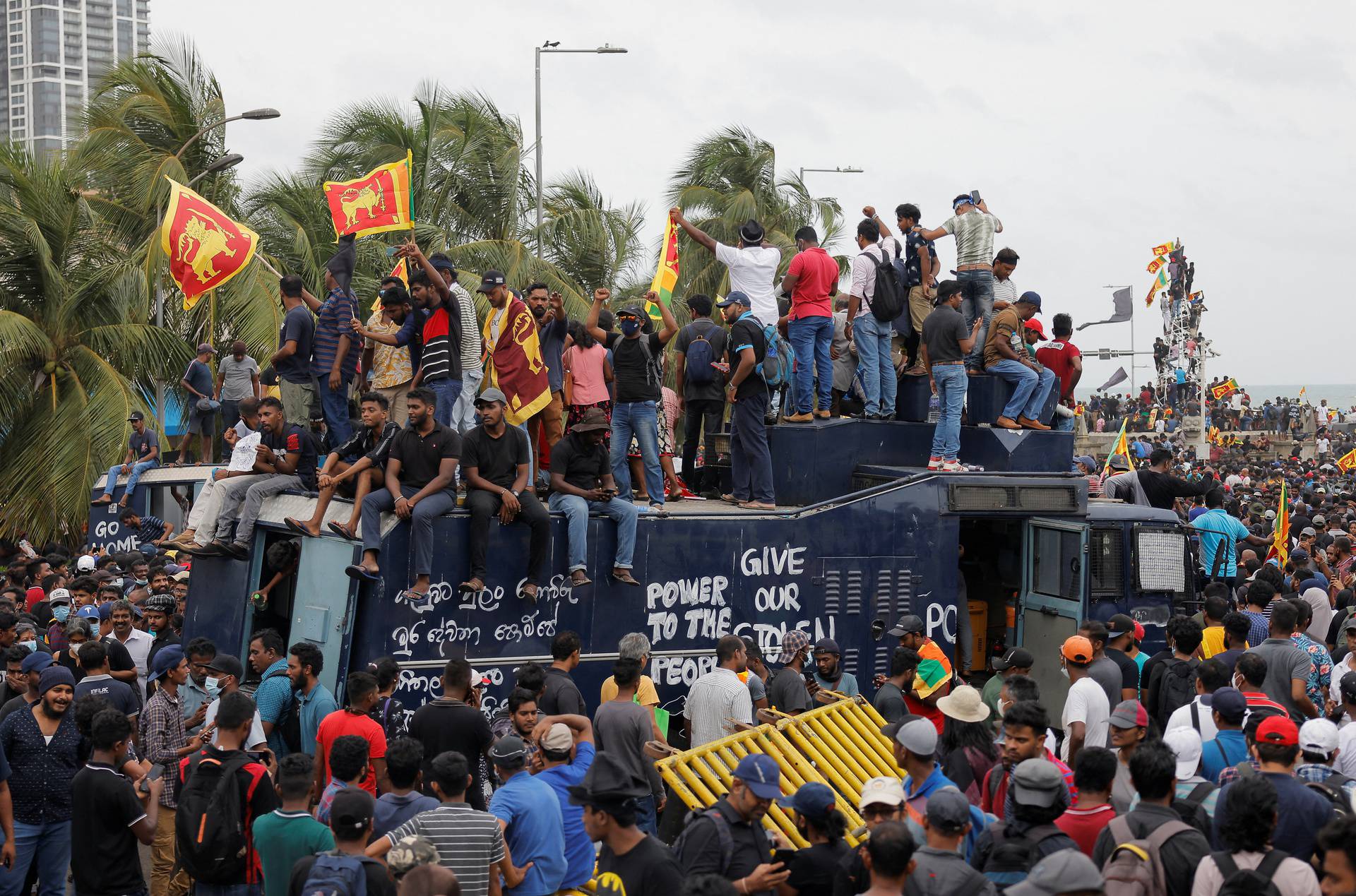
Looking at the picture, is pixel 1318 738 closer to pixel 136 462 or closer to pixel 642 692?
pixel 642 692

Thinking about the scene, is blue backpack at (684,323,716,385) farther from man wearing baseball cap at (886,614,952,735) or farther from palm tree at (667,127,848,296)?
palm tree at (667,127,848,296)

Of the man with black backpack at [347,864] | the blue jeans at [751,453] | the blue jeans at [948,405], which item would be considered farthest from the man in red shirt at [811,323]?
the man with black backpack at [347,864]

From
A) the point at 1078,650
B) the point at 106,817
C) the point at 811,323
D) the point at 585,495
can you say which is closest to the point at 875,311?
the point at 811,323

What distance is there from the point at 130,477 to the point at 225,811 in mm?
11512

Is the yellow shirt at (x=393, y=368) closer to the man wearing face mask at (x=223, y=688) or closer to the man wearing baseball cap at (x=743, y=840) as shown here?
the man wearing face mask at (x=223, y=688)

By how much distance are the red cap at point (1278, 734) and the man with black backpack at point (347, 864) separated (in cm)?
381

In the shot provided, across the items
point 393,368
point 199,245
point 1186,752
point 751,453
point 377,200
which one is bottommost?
point 1186,752

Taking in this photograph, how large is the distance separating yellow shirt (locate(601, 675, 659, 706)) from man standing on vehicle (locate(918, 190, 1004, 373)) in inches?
211

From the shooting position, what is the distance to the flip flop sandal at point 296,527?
32.3 feet

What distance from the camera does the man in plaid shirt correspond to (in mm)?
8117

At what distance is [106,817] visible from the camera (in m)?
6.88

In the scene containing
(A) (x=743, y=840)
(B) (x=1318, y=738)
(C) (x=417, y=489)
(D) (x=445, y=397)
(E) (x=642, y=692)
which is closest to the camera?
(A) (x=743, y=840)

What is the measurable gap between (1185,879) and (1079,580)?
5.77 meters

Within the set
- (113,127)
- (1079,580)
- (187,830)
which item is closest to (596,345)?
(1079,580)
